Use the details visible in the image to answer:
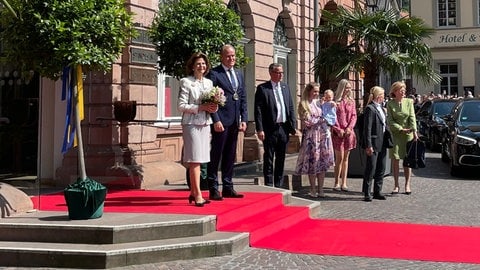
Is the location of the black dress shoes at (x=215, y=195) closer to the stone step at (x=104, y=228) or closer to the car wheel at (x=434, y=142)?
the stone step at (x=104, y=228)

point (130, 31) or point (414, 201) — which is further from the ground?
point (130, 31)

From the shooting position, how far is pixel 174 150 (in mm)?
11852

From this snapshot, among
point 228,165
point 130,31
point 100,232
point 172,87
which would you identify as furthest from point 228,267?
point 172,87

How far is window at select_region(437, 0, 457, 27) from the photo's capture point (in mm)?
41312

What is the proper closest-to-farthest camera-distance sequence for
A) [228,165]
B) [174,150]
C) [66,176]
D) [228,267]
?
[228,267] < [228,165] < [66,176] < [174,150]

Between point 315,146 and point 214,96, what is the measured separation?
3519 mm

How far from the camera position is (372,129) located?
9922 mm

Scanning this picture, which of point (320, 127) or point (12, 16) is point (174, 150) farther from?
point (12, 16)

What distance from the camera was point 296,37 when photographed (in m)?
18.6

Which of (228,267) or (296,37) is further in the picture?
(296,37)

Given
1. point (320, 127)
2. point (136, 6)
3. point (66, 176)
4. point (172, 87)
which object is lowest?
point (66, 176)

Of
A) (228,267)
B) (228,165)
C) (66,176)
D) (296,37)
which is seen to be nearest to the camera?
(228,267)

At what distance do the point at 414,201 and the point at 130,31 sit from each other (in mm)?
5776

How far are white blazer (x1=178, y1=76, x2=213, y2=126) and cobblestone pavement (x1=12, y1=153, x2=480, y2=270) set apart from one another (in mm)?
1752
